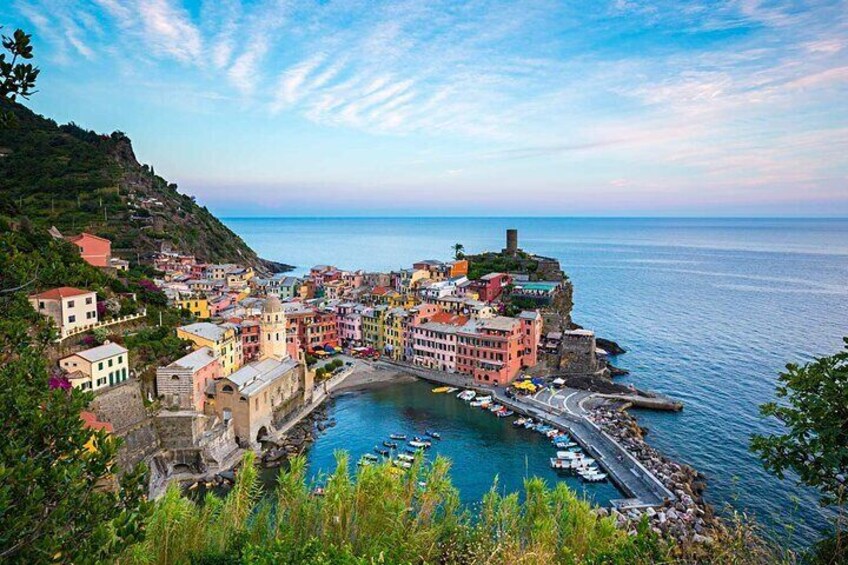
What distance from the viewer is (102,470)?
22.6 feet

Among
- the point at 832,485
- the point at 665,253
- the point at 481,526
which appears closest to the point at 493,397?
the point at 481,526

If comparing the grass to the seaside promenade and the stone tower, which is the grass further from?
the stone tower

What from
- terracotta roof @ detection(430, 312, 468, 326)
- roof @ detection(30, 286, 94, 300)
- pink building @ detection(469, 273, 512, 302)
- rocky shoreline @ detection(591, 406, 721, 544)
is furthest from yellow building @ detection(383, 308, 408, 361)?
roof @ detection(30, 286, 94, 300)

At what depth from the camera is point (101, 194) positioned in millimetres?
74438

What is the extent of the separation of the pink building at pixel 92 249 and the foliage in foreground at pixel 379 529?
119ft

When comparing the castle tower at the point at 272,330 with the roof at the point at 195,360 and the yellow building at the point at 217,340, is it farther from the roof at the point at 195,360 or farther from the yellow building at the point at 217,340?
the roof at the point at 195,360

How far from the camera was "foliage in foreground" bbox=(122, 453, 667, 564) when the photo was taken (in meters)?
10.8

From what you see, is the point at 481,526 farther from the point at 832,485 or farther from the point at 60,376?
the point at 60,376

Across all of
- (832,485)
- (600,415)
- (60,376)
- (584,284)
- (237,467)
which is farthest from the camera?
(584,284)

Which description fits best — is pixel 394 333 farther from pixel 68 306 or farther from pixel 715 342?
pixel 715 342

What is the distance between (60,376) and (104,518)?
76.5 feet

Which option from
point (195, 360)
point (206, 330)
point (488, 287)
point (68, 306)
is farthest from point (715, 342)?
point (68, 306)

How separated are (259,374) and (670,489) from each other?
83.8 ft

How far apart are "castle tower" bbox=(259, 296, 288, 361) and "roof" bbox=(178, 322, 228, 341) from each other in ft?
10.5
